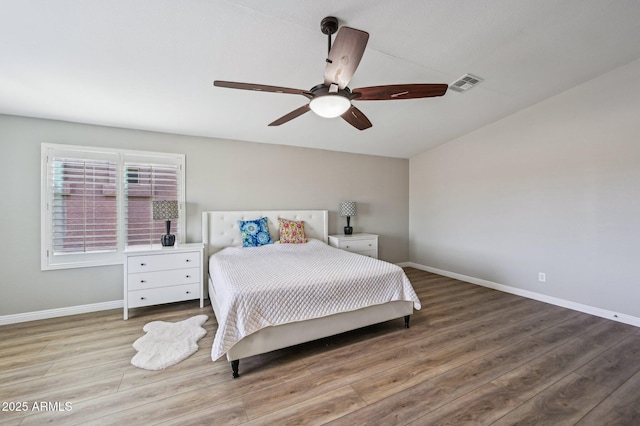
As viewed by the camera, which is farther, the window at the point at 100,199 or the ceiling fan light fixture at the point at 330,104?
the window at the point at 100,199

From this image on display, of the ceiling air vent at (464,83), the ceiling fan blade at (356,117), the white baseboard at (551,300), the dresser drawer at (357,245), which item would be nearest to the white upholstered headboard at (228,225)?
the dresser drawer at (357,245)

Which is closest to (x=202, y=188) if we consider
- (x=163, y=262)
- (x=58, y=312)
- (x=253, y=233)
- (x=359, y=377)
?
(x=253, y=233)

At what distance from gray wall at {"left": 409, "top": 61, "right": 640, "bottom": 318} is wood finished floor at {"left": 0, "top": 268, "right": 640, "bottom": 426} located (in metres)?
0.69

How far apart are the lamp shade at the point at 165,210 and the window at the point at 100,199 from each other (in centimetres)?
31

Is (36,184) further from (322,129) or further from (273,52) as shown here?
(322,129)

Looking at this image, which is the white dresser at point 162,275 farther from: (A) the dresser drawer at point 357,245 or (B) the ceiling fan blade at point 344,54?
(B) the ceiling fan blade at point 344,54

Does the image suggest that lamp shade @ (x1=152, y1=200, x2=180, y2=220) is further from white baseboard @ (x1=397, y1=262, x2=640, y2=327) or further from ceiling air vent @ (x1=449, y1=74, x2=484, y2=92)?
white baseboard @ (x1=397, y1=262, x2=640, y2=327)

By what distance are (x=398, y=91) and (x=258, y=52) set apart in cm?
122

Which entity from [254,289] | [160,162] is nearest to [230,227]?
[160,162]

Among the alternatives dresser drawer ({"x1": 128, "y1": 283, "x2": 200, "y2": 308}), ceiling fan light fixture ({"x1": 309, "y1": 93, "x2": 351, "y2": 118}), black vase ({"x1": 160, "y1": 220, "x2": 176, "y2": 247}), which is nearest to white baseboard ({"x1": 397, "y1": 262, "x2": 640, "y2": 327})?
ceiling fan light fixture ({"x1": 309, "y1": 93, "x2": 351, "y2": 118})

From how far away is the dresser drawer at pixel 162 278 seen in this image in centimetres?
292

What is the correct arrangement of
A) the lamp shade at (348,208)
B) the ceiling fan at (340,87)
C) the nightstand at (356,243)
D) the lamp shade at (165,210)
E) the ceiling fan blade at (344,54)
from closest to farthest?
1. the ceiling fan blade at (344,54)
2. the ceiling fan at (340,87)
3. the lamp shade at (165,210)
4. the nightstand at (356,243)
5. the lamp shade at (348,208)

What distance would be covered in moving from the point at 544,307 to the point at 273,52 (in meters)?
4.29

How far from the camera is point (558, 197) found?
336 cm
